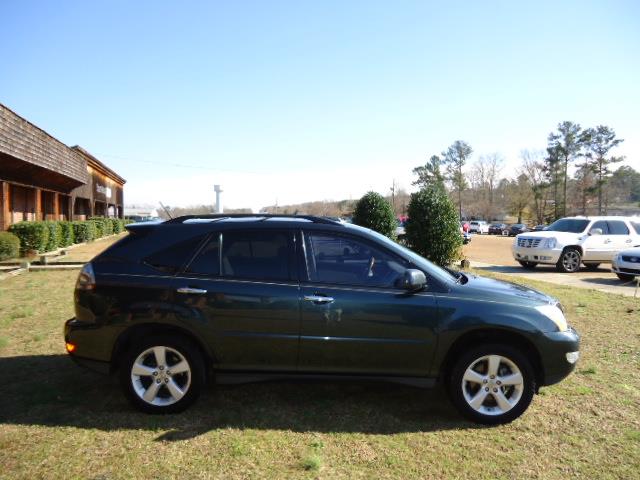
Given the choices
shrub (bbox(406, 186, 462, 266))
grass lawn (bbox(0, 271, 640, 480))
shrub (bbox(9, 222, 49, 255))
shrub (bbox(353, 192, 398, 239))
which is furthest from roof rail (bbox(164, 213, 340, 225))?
shrub (bbox(9, 222, 49, 255))

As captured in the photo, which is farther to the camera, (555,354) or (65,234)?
(65,234)

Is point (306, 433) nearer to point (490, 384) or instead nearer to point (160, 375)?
point (160, 375)

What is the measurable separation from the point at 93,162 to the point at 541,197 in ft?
201

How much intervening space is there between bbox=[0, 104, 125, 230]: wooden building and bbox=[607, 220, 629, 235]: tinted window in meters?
19.4

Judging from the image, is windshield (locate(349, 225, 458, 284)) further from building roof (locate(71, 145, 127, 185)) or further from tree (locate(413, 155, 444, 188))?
tree (locate(413, 155, 444, 188))

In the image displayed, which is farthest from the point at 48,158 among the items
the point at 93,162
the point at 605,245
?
the point at 605,245

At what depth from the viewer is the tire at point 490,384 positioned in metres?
3.62

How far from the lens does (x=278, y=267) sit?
377 centimetres

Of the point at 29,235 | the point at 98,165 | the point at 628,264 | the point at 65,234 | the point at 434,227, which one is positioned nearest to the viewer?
the point at 434,227

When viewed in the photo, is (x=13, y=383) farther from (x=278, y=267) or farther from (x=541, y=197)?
(x=541, y=197)

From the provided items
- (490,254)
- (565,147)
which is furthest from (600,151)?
(490,254)

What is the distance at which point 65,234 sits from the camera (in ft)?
63.2

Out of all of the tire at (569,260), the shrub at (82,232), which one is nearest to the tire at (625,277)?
the tire at (569,260)

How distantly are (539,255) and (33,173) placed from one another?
64.0ft
